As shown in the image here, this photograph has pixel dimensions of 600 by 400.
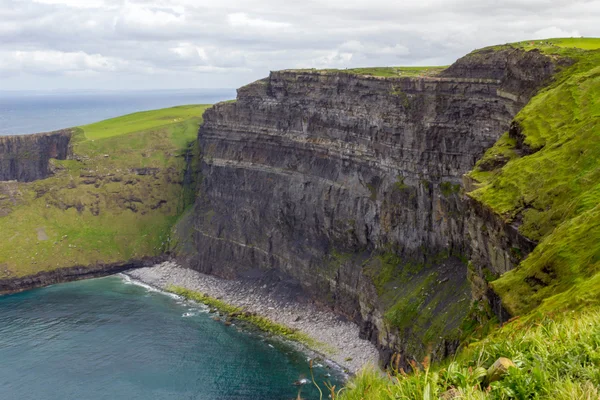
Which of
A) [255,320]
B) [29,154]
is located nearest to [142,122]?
[29,154]

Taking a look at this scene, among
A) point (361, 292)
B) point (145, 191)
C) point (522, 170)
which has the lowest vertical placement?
point (361, 292)

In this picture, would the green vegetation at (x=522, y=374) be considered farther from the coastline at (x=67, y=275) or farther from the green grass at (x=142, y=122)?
the green grass at (x=142, y=122)

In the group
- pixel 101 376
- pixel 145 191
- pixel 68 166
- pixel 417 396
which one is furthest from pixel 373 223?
pixel 68 166

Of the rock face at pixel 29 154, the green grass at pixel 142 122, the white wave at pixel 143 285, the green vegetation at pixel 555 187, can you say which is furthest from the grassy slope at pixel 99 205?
the green vegetation at pixel 555 187

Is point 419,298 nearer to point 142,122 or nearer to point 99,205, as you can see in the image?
point 99,205

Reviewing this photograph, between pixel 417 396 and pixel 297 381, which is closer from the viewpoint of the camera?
pixel 417 396

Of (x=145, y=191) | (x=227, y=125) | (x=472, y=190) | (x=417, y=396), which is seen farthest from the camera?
(x=145, y=191)

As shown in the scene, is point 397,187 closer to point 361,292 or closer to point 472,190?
point 361,292

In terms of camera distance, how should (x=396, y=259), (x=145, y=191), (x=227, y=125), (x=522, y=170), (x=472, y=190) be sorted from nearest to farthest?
(x=522, y=170), (x=472, y=190), (x=396, y=259), (x=227, y=125), (x=145, y=191)

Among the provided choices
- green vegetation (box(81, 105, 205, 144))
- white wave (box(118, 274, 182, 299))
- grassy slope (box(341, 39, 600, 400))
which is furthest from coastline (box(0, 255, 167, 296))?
grassy slope (box(341, 39, 600, 400))
